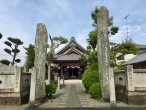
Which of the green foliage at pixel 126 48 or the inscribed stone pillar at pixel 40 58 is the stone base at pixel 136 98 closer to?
the inscribed stone pillar at pixel 40 58

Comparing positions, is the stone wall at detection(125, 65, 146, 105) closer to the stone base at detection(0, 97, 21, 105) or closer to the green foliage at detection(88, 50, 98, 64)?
the stone base at detection(0, 97, 21, 105)

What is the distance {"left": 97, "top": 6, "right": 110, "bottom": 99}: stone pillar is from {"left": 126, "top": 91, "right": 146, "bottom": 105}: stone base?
1910 mm

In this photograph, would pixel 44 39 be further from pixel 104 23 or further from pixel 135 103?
pixel 135 103

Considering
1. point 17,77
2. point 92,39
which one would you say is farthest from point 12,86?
point 92,39

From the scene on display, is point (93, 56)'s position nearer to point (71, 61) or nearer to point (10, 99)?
point (71, 61)

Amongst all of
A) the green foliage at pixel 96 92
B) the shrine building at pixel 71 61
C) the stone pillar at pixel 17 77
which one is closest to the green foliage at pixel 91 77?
the green foliage at pixel 96 92

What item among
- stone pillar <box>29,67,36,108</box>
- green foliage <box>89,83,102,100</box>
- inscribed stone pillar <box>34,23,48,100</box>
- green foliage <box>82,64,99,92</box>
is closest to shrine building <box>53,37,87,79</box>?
green foliage <box>82,64,99,92</box>

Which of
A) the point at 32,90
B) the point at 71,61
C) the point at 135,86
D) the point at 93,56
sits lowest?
the point at 32,90

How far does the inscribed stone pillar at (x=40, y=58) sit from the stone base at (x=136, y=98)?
576 cm

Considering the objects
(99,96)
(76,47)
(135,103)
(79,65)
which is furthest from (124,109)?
(76,47)

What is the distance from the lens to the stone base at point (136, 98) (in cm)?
1184

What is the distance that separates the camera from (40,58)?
14562 mm

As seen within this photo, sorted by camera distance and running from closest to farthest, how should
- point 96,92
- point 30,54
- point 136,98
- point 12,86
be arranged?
point 136,98, point 12,86, point 96,92, point 30,54

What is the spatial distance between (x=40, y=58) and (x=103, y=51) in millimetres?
4339
